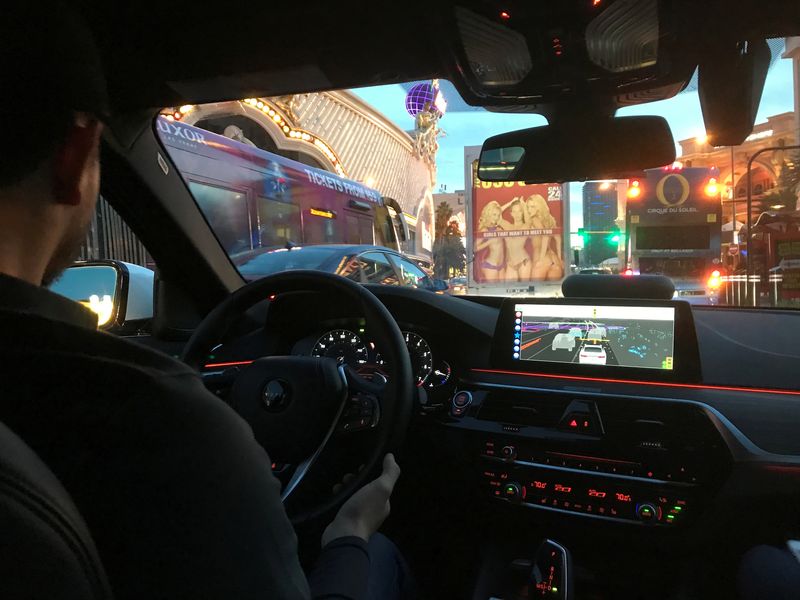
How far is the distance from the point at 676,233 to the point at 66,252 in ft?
25.1

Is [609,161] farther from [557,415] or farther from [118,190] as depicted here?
[118,190]

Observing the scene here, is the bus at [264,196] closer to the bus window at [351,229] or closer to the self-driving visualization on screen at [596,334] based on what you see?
the bus window at [351,229]

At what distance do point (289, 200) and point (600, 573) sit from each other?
8466mm

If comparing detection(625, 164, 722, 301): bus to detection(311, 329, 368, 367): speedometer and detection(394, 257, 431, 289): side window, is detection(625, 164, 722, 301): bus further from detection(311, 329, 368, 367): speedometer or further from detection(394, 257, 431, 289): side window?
detection(311, 329, 368, 367): speedometer

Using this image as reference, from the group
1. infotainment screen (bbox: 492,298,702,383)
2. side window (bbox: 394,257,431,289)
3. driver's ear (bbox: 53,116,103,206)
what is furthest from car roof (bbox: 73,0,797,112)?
side window (bbox: 394,257,431,289)

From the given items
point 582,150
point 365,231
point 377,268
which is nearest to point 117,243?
point 377,268

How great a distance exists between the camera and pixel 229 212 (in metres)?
8.12

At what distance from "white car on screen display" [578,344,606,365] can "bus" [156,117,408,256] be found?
4.22m

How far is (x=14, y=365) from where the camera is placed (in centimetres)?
69

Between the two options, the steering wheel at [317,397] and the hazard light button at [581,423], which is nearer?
the steering wheel at [317,397]

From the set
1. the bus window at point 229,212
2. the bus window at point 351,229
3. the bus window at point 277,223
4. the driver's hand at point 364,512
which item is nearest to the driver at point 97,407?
the driver's hand at point 364,512

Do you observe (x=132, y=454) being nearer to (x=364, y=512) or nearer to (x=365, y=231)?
(x=364, y=512)

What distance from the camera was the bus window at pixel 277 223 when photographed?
8.84 metres

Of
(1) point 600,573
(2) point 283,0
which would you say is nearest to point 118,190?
(2) point 283,0
